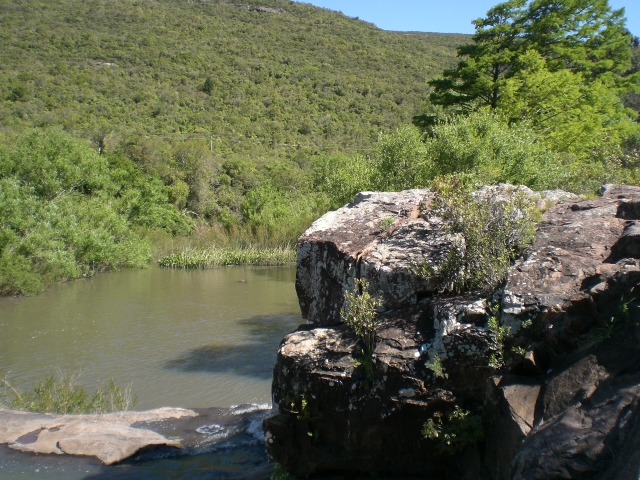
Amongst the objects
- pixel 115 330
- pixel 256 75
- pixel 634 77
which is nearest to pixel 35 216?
pixel 115 330

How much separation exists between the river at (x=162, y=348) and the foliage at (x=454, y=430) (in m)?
2.33

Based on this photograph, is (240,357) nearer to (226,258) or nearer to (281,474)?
(281,474)

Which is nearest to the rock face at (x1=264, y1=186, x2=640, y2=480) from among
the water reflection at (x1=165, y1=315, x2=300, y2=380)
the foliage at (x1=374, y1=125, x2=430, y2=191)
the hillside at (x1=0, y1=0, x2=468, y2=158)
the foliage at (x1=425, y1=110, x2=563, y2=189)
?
the water reflection at (x1=165, y1=315, x2=300, y2=380)

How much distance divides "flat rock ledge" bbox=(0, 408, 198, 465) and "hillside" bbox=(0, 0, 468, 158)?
109ft

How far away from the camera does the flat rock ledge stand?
6.89 meters

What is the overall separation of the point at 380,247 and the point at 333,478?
6.99ft

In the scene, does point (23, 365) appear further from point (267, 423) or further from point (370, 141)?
point (370, 141)

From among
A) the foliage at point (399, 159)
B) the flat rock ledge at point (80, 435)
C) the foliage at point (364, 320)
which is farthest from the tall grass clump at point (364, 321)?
the foliage at point (399, 159)

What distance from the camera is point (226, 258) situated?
99.3 ft

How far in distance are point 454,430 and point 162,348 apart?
979 centimetres

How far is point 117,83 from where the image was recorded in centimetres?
5275

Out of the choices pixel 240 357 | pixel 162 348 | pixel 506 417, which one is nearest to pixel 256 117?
pixel 162 348

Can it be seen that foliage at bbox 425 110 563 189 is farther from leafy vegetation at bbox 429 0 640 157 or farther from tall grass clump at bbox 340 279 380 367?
tall grass clump at bbox 340 279 380 367

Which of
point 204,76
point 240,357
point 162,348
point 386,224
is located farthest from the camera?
point 204,76
